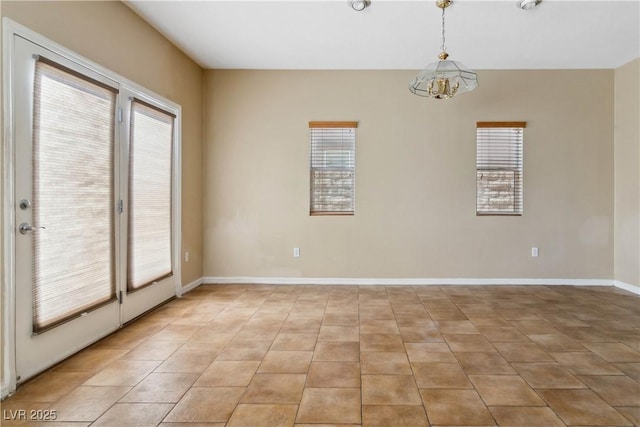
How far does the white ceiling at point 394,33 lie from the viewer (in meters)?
3.06

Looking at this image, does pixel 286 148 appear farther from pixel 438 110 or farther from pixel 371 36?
pixel 438 110

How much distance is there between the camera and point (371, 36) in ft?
11.8

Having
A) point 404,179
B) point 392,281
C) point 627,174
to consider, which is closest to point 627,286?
point 627,174

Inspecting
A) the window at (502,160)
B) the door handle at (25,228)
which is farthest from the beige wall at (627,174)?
the door handle at (25,228)

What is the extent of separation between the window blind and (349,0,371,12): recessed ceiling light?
2240 millimetres

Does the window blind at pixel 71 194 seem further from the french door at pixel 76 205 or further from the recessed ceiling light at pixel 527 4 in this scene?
the recessed ceiling light at pixel 527 4

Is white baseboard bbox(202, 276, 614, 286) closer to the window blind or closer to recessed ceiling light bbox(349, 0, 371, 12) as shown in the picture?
the window blind

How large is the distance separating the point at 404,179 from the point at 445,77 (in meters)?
1.92

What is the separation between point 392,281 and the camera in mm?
4602

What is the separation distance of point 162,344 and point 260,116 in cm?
311

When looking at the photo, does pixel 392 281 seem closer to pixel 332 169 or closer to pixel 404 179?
pixel 404 179

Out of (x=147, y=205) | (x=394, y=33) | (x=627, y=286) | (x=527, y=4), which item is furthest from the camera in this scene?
(x=627, y=286)

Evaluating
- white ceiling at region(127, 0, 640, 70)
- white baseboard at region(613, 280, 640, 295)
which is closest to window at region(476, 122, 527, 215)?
white ceiling at region(127, 0, 640, 70)

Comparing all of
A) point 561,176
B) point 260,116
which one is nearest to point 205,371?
point 260,116
